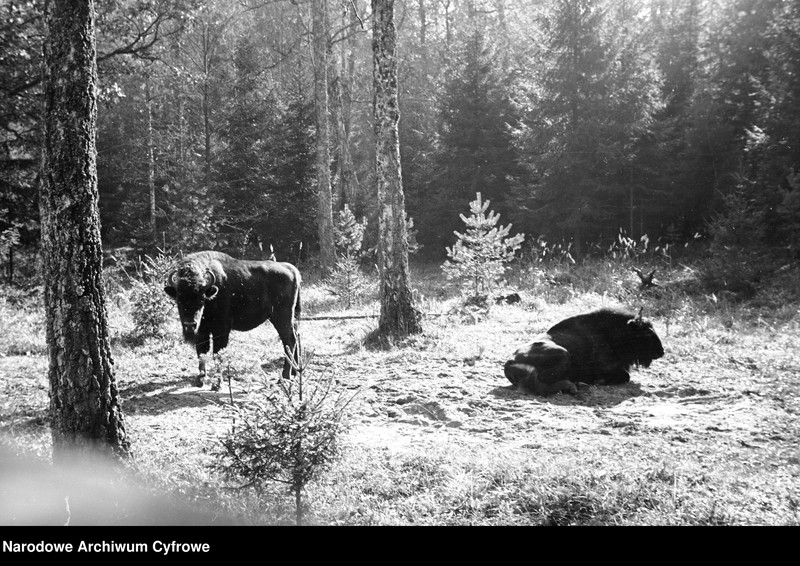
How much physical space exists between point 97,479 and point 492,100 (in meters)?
23.0

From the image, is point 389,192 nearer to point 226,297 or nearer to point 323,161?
point 226,297

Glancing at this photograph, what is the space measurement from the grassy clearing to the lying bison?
0.83 feet

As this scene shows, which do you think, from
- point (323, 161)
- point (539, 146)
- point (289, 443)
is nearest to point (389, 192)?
point (289, 443)

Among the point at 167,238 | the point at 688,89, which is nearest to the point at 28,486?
the point at 167,238

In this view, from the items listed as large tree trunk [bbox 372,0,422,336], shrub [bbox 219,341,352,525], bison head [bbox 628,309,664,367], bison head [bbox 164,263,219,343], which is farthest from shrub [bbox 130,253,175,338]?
bison head [bbox 628,309,664,367]

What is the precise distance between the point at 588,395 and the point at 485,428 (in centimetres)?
196

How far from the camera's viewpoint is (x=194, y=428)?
608 cm

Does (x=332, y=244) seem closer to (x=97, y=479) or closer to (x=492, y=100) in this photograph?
(x=492, y=100)

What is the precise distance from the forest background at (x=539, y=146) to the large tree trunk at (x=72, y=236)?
12708 millimetres

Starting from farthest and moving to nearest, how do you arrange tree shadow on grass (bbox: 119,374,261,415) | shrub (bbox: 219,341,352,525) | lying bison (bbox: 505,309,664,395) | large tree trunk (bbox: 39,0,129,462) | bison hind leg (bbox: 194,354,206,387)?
bison hind leg (bbox: 194,354,206,387)
lying bison (bbox: 505,309,664,395)
tree shadow on grass (bbox: 119,374,261,415)
large tree trunk (bbox: 39,0,129,462)
shrub (bbox: 219,341,352,525)

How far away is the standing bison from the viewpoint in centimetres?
745

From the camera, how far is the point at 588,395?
736 centimetres

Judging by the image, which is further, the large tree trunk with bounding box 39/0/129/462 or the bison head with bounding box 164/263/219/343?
the bison head with bounding box 164/263/219/343

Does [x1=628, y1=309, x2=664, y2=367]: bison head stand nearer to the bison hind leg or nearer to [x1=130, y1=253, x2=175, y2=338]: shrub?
the bison hind leg
